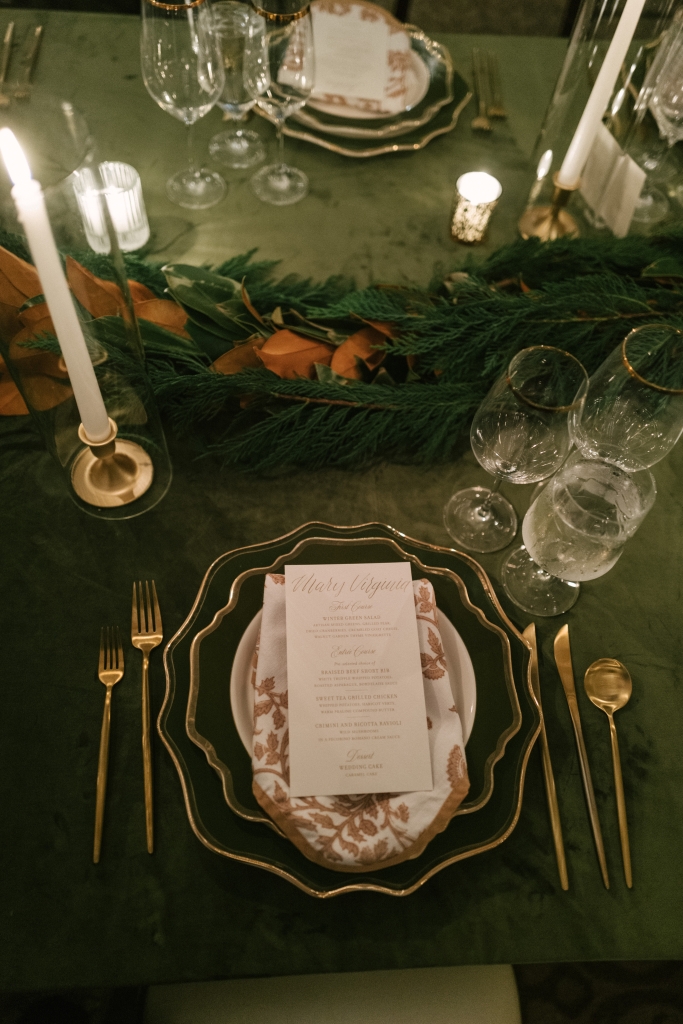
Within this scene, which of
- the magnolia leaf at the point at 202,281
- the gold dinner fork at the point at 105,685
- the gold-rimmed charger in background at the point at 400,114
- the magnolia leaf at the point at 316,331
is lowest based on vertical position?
the gold dinner fork at the point at 105,685

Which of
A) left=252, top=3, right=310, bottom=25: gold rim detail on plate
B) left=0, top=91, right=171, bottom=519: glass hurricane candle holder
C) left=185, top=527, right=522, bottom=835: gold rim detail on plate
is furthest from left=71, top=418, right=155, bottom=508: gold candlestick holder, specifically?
left=252, top=3, right=310, bottom=25: gold rim detail on plate

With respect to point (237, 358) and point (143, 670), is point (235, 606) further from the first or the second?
point (237, 358)

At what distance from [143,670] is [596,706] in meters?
0.50

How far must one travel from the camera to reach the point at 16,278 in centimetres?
80

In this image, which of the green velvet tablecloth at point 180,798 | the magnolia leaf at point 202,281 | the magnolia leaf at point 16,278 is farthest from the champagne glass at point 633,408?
the magnolia leaf at point 16,278

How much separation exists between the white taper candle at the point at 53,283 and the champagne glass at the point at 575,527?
0.50 metres

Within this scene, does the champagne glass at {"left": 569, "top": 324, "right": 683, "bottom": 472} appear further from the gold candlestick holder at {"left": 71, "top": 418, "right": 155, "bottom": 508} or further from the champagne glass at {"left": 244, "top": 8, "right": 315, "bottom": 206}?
the champagne glass at {"left": 244, "top": 8, "right": 315, "bottom": 206}

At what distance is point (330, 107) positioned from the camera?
127 centimetres

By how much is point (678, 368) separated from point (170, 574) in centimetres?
67

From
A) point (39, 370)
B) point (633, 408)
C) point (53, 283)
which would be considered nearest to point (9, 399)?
point (39, 370)

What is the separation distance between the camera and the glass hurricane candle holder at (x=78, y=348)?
76cm

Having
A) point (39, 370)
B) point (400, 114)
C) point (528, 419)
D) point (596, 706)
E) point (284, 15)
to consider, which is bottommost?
point (596, 706)

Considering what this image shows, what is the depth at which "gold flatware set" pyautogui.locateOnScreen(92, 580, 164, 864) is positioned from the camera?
0.70 metres

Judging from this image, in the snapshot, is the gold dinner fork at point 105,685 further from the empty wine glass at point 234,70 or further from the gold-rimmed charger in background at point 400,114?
the gold-rimmed charger in background at point 400,114
